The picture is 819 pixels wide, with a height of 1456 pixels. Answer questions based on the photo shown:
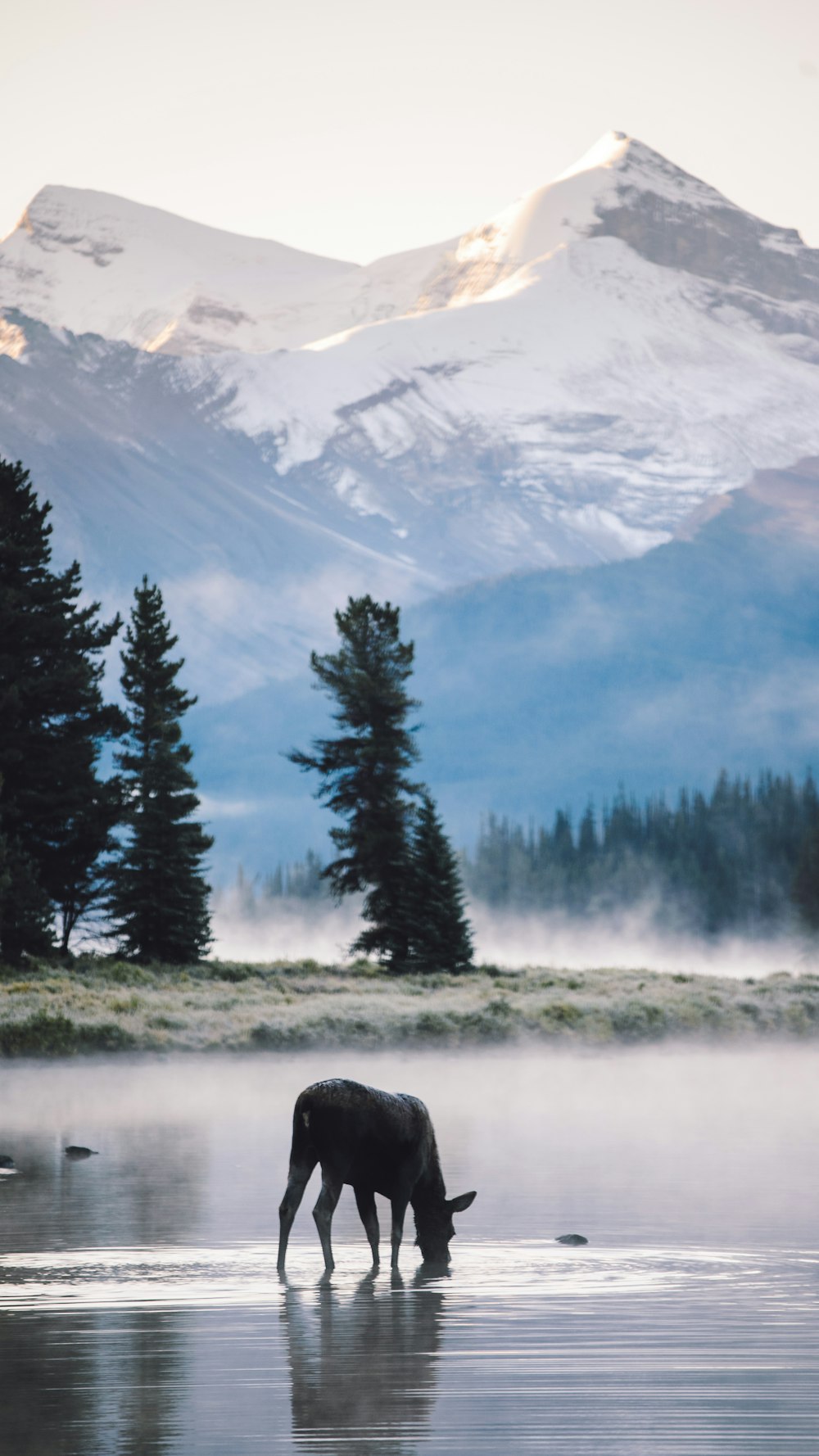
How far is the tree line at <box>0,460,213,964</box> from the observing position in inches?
1976

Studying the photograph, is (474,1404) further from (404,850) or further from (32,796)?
(404,850)

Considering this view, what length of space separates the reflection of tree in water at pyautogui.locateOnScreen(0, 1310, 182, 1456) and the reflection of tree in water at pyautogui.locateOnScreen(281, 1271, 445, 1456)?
2.25ft

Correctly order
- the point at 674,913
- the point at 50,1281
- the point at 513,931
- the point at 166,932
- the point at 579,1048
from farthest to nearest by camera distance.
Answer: the point at 513,931
the point at 674,913
the point at 166,932
the point at 579,1048
the point at 50,1281

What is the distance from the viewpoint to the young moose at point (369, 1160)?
556 inches

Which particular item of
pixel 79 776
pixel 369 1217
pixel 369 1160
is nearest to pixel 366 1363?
pixel 369 1160

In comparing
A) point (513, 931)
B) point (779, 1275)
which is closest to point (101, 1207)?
point (779, 1275)

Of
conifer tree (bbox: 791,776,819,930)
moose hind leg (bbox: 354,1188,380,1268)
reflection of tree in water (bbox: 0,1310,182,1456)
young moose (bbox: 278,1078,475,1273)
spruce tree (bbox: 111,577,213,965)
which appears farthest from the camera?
conifer tree (bbox: 791,776,819,930)

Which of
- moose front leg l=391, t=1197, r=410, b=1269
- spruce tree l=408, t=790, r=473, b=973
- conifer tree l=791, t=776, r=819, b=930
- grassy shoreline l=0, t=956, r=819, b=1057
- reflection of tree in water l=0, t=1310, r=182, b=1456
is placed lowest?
reflection of tree in water l=0, t=1310, r=182, b=1456

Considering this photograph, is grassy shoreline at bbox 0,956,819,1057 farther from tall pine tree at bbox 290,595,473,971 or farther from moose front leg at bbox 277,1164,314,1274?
moose front leg at bbox 277,1164,314,1274

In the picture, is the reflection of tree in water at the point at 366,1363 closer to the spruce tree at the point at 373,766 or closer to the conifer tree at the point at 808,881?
the spruce tree at the point at 373,766

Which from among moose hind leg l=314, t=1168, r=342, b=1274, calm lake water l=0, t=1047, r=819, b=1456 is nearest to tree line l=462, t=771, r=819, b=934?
calm lake water l=0, t=1047, r=819, b=1456

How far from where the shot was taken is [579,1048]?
44.4 meters

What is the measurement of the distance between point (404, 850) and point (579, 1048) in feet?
61.2

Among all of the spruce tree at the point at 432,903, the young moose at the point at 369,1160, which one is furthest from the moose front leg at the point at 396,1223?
the spruce tree at the point at 432,903
